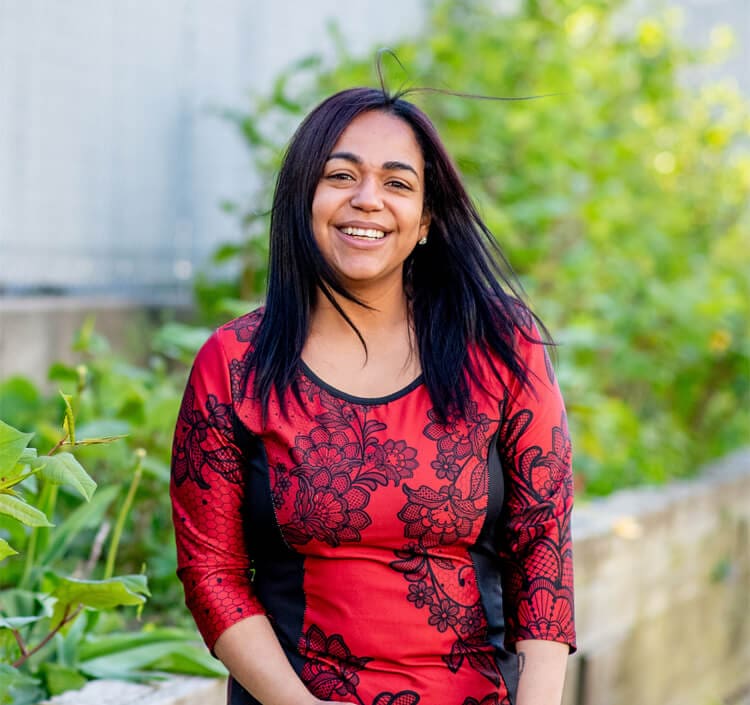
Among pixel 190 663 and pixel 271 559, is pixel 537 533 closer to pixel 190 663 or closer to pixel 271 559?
A: pixel 271 559

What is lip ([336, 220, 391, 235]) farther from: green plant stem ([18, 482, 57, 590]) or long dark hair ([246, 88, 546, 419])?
green plant stem ([18, 482, 57, 590])

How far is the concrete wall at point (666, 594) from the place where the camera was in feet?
15.8

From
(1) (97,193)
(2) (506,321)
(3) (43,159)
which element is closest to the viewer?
(2) (506,321)

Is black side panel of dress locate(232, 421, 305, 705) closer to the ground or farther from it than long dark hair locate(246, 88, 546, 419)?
closer to the ground

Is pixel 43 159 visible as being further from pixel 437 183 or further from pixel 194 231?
pixel 437 183

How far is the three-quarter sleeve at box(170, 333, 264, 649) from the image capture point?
2.26 meters

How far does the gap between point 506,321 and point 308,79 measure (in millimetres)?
3840

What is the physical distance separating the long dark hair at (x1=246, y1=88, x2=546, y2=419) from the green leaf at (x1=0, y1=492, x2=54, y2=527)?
→ 0.52m

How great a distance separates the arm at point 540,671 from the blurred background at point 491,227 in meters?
1.07

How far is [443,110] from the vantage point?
19.4 feet

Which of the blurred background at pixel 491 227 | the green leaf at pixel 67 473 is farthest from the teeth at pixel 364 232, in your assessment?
the blurred background at pixel 491 227

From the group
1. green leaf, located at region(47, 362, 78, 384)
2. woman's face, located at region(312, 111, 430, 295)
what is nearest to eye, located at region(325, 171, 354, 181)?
woman's face, located at region(312, 111, 430, 295)

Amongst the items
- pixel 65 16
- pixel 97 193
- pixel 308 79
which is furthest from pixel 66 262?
pixel 308 79

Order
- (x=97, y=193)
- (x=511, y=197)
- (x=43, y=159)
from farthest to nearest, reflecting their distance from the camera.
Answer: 1. (x=511, y=197)
2. (x=97, y=193)
3. (x=43, y=159)
